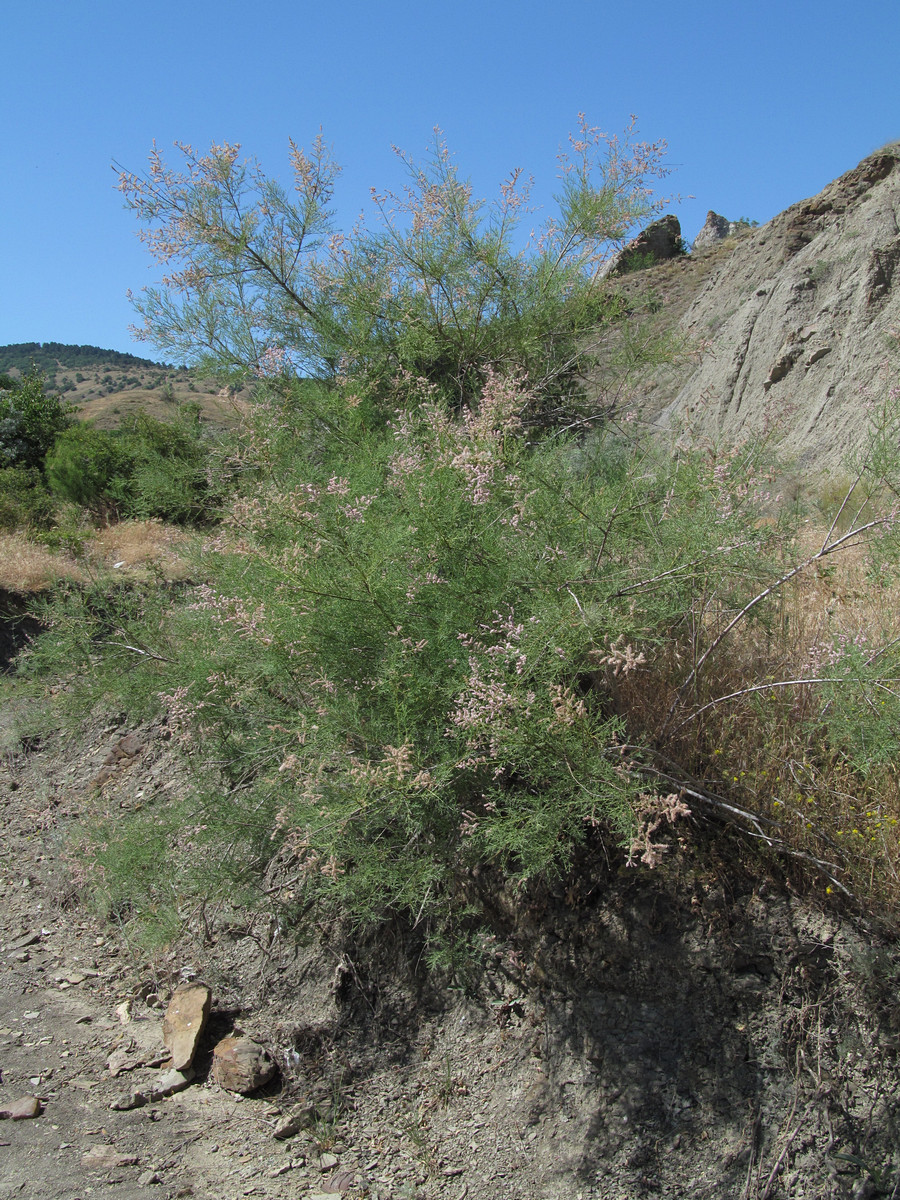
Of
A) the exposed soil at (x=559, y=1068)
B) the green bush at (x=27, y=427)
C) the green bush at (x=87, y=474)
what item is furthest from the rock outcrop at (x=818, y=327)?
the green bush at (x=27, y=427)

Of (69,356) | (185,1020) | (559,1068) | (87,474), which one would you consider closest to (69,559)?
(87,474)

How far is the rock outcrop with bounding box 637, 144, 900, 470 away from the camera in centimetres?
962

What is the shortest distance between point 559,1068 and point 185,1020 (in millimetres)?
2194

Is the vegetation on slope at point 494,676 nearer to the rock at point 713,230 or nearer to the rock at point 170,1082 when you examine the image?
the rock at point 170,1082

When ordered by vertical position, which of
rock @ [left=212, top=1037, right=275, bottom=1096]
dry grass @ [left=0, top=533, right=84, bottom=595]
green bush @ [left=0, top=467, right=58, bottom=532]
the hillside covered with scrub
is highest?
green bush @ [left=0, top=467, right=58, bottom=532]

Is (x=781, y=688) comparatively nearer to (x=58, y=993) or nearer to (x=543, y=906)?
(x=543, y=906)

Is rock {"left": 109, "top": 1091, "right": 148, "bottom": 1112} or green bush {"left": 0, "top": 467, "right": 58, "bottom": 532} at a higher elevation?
green bush {"left": 0, "top": 467, "right": 58, "bottom": 532}

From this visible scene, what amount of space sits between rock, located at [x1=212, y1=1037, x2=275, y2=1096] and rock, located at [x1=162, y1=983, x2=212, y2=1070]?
156 mm

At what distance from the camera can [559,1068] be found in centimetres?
320

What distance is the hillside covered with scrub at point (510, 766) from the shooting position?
2.83 m

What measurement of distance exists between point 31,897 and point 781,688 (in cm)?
598

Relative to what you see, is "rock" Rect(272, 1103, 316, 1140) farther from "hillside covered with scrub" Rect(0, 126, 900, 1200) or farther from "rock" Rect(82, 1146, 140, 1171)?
"rock" Rect(82, 1146, 140, 1171)

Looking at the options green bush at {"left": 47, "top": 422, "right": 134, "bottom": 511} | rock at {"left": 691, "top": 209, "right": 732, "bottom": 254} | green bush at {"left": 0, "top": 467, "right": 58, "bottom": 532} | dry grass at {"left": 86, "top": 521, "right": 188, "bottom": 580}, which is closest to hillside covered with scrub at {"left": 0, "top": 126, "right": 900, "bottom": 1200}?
dry grass at {"left": 86, "top": 521, "right": 188, "bottom": 580}

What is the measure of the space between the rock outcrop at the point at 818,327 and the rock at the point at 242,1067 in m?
7.13
